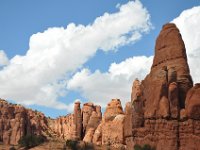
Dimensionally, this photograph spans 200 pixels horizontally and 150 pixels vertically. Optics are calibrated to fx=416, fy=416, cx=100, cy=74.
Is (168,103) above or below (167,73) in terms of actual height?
below

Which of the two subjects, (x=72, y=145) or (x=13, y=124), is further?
(x=13, y=124)

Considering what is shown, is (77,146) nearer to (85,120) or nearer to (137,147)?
(137,147)

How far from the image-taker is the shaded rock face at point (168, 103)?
2451 inches

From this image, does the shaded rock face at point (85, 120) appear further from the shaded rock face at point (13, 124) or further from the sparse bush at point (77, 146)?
the sparse bush at point (77, 146)

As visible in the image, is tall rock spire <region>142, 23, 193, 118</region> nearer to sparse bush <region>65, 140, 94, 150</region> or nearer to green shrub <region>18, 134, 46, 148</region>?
sparse bush <region>65, 140, 94, 150</region>

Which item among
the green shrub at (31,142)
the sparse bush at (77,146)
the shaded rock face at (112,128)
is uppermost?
the shaded rock face at (112,128)

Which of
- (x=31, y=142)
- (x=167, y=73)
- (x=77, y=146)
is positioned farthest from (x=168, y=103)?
(x=31, y=142)

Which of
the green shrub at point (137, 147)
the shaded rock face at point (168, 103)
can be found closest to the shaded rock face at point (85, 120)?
the shaded rock face at point (168, 103)

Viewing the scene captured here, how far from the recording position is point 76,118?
4535 inches

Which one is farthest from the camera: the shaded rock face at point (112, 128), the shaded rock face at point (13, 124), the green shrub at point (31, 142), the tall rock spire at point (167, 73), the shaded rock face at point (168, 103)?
the shaded rock face at point (13, 124)

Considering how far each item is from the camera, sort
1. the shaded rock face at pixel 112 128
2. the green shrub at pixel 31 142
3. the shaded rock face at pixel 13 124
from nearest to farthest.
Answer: the shaded rock face at pixel 112 128 < the green shrub at pixel 31 142 < the shaded rock face at pixel 13 124

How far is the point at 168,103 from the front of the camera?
214ft

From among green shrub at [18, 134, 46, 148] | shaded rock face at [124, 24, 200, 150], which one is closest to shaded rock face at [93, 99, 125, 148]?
shaded rock face at [124, 24, 200, 150]

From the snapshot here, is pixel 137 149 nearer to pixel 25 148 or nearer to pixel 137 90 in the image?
pixel 137 90
